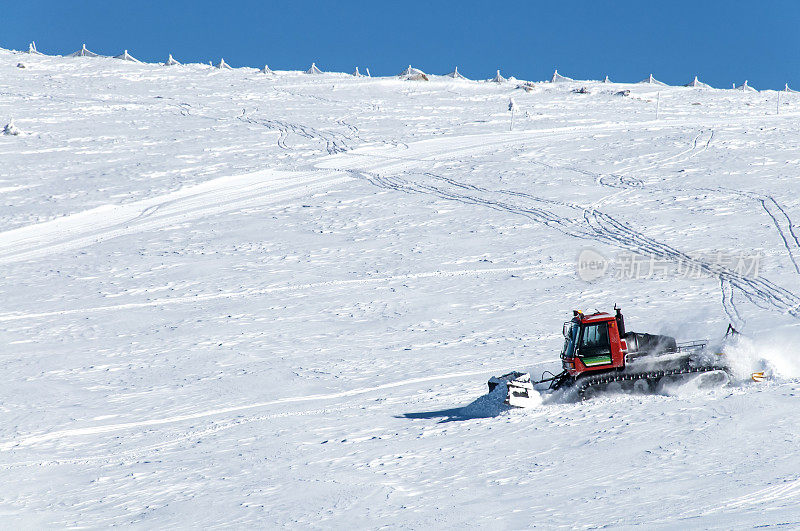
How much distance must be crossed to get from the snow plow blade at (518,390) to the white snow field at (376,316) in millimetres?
155

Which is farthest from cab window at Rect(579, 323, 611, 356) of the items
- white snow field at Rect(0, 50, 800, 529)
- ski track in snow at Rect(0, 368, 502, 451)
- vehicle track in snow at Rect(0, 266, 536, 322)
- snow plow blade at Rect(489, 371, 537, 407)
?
vehicle track in snow at Rect(0, 266, 536, 322)

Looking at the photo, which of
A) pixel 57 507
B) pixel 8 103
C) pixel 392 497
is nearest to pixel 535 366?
pixel 392 497

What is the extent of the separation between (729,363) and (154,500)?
25.3 feet

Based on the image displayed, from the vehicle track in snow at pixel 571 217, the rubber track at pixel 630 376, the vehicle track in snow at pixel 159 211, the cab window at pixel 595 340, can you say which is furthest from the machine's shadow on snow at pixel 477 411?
the vehicle track in snow at pixel 159 211

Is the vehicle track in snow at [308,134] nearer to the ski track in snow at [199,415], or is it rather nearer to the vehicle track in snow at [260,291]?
the vehicle track in snow at [260,291]

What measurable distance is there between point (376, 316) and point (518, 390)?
5686 millimetres

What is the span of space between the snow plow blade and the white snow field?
0.51 ft

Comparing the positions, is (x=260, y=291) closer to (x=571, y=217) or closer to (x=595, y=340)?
(x=595, y=340)

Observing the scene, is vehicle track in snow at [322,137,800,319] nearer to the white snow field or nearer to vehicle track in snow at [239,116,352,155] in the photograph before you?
the white snow field

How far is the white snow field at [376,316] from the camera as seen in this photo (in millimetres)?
8750

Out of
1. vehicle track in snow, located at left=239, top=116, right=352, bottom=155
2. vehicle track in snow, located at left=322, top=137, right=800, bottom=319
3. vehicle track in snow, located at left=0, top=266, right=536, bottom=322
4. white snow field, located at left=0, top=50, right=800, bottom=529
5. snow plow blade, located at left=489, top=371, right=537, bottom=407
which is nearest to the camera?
white snow field, located at left=0, top=50, right=800, bottom=529

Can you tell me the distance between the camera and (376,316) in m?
16.2

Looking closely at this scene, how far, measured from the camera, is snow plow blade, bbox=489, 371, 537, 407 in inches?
426

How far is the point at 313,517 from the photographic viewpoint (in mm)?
8219
